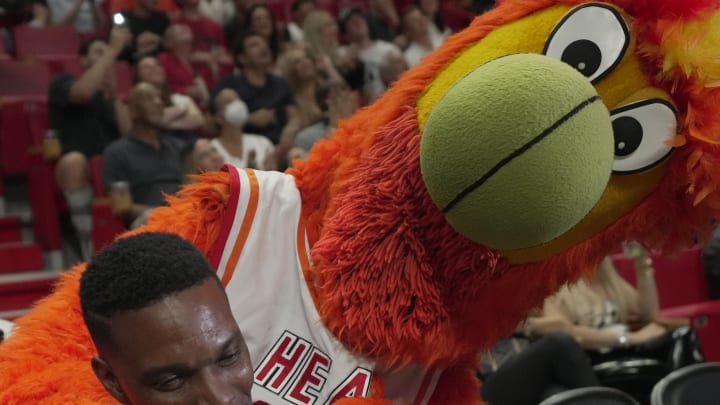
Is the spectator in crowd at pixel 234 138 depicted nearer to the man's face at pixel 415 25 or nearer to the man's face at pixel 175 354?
the man's face at pixel 415 25

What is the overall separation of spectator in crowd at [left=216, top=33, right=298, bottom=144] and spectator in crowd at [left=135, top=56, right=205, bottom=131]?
35 cm

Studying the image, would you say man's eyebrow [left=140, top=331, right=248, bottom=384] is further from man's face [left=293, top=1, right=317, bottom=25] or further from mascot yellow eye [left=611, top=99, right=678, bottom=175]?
man's face [left=293, top=1, right=317, bottom=25]

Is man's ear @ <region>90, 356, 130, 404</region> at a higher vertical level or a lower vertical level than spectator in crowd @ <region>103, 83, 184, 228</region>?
higher

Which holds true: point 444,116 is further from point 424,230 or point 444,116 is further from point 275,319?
point 275,319

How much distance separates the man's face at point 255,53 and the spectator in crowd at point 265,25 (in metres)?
0.34

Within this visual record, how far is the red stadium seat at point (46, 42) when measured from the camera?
16.9ft

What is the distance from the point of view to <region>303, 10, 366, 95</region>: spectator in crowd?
18.8 ft

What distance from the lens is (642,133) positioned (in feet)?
4.45

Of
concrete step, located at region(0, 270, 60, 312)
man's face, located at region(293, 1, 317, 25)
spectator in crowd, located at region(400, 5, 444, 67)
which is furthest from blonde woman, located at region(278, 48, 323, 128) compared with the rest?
concrete step, located at region(0, 270, 60, 312)

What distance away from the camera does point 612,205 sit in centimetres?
138

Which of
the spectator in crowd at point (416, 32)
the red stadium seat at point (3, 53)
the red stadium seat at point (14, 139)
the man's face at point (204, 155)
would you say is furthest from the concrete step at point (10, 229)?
the spectator in crowd at point (416, 32)

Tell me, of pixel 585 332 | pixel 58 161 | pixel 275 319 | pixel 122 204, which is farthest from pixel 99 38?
pixel 275 319

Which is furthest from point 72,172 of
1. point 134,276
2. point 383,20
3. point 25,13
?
point 383,20

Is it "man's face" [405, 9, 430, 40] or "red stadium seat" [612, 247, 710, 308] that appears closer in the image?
"red stadium seat" [612, 247, 710, 308]
